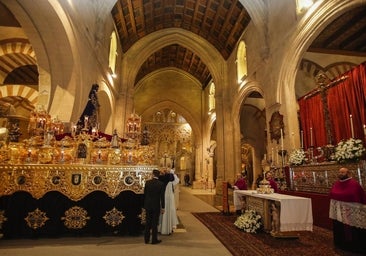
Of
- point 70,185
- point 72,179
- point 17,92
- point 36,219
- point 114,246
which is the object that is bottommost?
point 114,246

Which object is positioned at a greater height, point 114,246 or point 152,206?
point 152,206

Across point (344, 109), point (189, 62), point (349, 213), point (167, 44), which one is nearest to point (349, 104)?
point (344, 109)

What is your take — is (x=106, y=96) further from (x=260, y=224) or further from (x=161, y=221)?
(x=260, y=224)

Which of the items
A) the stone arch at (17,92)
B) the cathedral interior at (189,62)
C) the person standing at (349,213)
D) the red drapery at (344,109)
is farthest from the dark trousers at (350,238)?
the stone arch at (17,92)

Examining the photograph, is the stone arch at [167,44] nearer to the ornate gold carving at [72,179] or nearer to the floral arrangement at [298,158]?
the floral arrangement at [298,158]

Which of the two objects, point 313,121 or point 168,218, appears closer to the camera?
point 168,218

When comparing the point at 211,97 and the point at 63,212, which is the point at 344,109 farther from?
the point at 211,97

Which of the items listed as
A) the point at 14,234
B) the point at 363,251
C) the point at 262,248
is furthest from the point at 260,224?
the point at 14,234

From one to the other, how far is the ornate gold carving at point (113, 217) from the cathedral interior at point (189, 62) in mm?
1419

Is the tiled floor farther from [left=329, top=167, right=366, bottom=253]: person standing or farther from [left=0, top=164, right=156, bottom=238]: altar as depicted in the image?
[left=329, top=167, right=366, bottom=253]: person standing

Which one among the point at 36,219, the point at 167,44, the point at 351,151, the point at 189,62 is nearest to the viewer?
the point at 36,219

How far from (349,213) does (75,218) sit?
492cm

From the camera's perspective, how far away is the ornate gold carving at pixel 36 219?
440 centimetres

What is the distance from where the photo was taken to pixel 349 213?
12.4 ft
